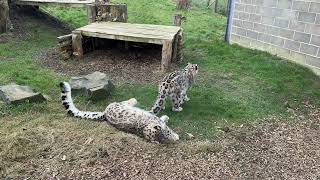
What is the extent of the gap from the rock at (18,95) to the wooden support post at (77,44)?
232cm

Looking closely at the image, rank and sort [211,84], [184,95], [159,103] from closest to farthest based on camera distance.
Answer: [159,103] < [184,95] < [211,84]

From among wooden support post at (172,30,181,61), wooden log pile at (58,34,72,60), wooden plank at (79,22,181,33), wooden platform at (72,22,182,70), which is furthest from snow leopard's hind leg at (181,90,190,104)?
wooden log pile at (58,34,72,60)

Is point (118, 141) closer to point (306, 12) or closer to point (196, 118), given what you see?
point (196, 118)

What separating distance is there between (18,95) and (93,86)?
119 centimetres

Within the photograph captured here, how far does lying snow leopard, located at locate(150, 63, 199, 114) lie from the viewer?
550cm

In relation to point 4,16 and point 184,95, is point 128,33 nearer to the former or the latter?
point 184,95

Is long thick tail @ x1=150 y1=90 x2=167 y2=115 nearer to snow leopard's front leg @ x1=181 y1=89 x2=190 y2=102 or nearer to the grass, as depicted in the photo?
the grass

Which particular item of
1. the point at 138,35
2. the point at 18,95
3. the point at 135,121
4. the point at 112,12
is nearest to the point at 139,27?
the point at 138,35

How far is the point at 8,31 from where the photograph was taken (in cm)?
988

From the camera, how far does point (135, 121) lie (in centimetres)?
488

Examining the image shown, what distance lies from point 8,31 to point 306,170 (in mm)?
8354

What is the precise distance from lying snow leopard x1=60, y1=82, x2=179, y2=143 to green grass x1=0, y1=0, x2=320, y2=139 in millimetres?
422

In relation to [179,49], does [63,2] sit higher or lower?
higher

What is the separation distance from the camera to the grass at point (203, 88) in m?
5.29
